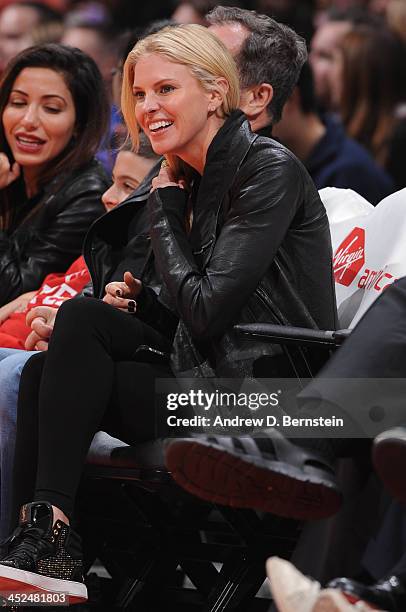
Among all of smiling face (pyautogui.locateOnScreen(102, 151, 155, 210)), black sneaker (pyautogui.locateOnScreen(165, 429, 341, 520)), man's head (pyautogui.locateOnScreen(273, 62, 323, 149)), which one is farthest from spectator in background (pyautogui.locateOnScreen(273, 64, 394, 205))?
black sneaker (pyautogui.locateOnScreen(165, 429, 341, 520))

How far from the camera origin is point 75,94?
374cm

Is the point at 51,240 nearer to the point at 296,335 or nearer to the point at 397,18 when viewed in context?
the point at 296,335

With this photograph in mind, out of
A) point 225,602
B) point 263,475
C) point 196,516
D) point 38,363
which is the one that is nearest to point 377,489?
point 263,475

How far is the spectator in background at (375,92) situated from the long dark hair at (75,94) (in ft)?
6.95

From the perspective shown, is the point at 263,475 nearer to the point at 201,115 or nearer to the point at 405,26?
the point at 201,115

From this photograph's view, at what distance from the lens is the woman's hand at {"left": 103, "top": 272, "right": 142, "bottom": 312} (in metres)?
2.75

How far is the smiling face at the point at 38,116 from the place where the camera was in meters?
3.69

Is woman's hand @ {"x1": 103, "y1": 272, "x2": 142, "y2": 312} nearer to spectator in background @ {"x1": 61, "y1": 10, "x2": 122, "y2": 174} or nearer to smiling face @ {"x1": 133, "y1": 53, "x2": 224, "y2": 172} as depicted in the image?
smiling face @ {"x1": 133, "y1": 53, "x2": 224, "y2": 172}

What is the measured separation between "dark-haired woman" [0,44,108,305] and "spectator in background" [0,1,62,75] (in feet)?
11.8

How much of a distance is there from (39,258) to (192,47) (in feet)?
3.53

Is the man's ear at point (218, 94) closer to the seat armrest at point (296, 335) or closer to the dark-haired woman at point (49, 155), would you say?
the seat armrest at point (296, 335)

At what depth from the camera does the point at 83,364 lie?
99.4 inches

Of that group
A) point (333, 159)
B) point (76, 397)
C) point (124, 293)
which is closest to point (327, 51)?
point (333, 159)

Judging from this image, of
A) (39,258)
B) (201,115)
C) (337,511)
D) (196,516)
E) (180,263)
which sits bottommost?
(196,516)
